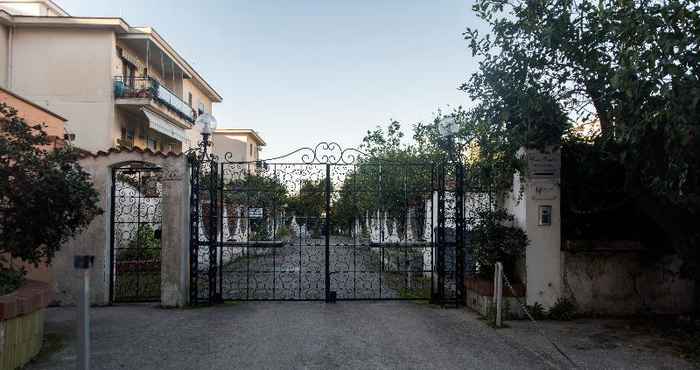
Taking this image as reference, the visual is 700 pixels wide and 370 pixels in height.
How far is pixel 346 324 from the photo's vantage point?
7465 mm

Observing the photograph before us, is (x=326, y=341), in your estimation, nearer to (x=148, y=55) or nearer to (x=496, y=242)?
(x=496, y=242)

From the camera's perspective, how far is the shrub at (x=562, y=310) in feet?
25.5

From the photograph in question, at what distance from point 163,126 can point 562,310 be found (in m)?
19.7

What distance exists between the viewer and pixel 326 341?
6.55 metres

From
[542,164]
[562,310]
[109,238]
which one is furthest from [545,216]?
[109,238]

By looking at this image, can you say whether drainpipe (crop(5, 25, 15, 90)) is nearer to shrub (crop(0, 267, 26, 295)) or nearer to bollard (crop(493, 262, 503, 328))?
shrub (crop(0, 267, 26, 295))

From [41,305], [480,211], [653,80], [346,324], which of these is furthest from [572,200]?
[41,305]

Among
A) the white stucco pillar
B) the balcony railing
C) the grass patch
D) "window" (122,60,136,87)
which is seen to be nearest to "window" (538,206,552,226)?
the white stucco pillar

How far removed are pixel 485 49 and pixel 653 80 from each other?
2.53 meters

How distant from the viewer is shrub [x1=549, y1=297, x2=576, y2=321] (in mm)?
7770

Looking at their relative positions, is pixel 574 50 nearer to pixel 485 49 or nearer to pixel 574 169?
pixel 485 49

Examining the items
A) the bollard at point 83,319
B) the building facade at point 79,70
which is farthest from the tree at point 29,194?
the building facade at point 79,70

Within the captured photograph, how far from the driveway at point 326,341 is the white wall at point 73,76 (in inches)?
563

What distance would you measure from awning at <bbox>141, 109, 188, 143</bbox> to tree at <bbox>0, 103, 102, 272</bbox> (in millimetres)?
16038
